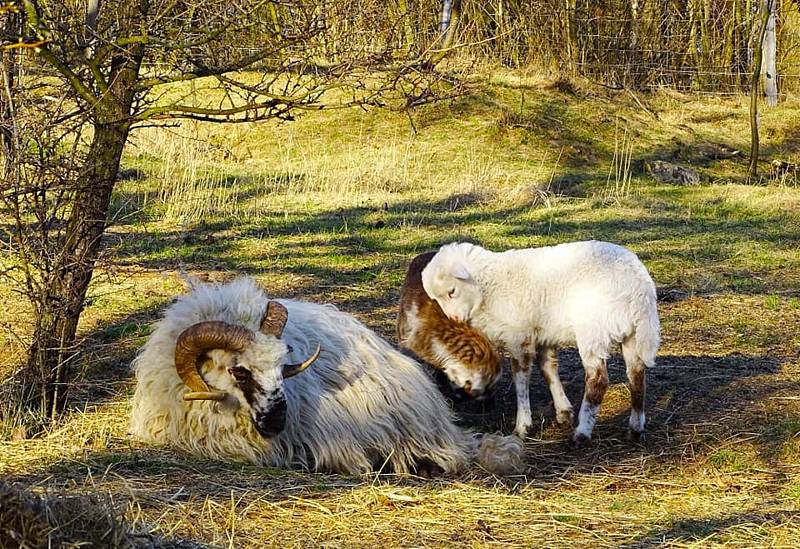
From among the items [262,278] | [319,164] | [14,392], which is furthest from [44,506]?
[319,164]

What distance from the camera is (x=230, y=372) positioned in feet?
19.3

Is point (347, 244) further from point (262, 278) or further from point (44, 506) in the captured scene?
point (44, 506)

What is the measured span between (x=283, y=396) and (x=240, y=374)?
27 centimetres

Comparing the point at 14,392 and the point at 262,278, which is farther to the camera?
the point at 262,278

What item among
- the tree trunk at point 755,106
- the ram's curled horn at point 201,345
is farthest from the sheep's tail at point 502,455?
the tree trunk at point 755,106

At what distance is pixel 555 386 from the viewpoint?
706 centimetres

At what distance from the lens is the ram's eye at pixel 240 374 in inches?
230

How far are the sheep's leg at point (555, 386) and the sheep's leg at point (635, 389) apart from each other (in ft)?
1.72

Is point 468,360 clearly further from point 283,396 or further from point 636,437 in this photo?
point 283,396

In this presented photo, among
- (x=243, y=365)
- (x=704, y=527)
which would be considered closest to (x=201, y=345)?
(x=243, y=365)

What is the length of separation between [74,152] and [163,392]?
1.57m

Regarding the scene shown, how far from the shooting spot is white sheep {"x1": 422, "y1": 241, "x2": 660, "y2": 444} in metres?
6.46

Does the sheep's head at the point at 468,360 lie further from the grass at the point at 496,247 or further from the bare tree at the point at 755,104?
the bare tree at the point at 755,104

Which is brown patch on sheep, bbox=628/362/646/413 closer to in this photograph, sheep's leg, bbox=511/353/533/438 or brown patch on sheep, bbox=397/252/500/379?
sheep's leg, bbox=511/353/533/438
